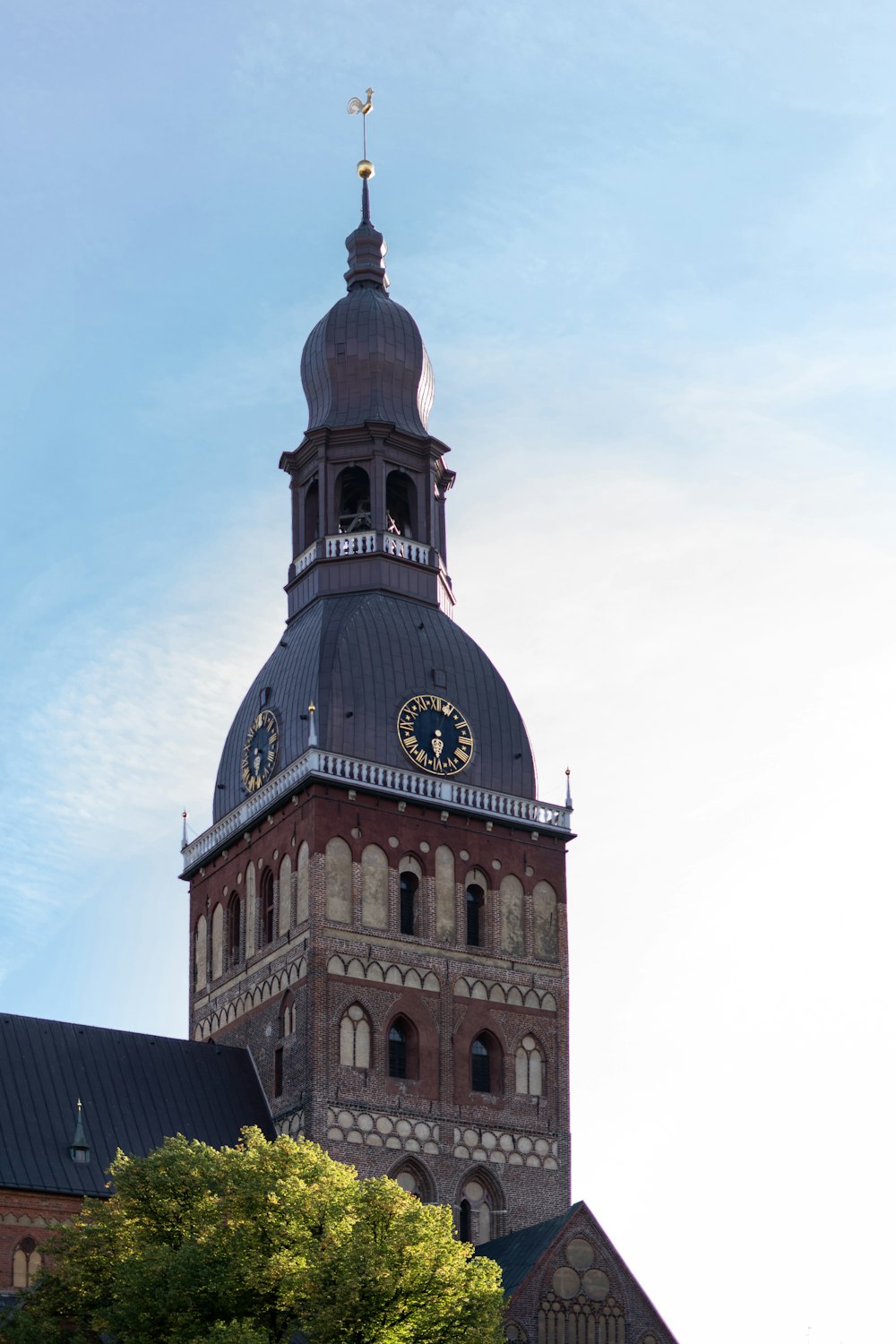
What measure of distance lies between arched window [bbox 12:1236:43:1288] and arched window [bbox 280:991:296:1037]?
11184 mm

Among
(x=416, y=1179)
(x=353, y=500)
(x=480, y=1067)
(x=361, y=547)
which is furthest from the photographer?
(x=353, y=500)

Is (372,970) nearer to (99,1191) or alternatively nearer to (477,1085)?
(477,1085)

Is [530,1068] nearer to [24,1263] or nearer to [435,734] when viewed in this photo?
[435,734]

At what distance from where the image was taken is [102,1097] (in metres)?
73.5

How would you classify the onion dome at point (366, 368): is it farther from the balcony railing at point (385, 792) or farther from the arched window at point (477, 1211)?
the arched window at point (477, 1211)

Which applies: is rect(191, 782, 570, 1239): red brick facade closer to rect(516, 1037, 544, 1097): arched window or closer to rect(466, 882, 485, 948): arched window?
rect(516, 1037, 544, 1097): arched window

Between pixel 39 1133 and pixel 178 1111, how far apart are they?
5.16 meters

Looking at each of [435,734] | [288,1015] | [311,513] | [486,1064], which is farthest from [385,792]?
[311,513]

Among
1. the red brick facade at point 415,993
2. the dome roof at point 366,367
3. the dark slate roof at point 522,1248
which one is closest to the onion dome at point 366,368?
the dome roof at point 366,367

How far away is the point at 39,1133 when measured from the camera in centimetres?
7088

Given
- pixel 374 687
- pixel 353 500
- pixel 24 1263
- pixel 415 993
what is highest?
pixel 353 500

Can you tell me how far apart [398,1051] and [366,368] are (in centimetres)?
2821

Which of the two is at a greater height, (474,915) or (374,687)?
(374,687)

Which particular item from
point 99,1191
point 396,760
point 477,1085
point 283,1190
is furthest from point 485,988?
point 283,1190
